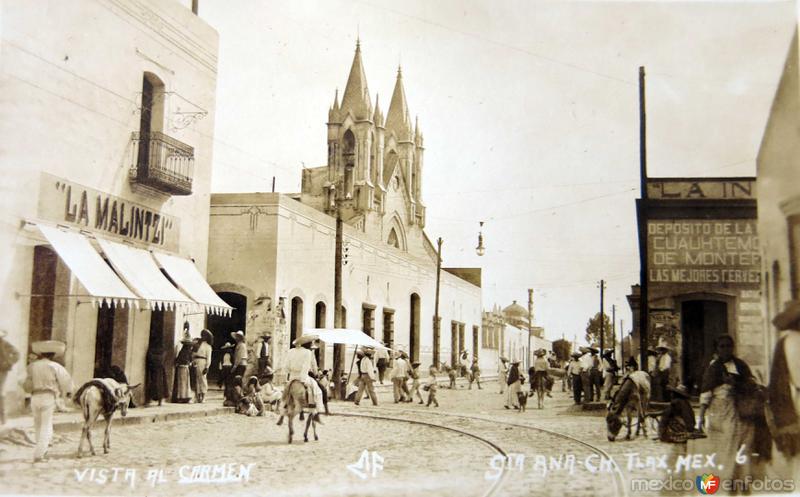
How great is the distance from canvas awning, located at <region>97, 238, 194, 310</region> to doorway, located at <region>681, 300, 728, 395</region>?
6.21 meters

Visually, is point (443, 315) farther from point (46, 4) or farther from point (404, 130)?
point (46, 4)

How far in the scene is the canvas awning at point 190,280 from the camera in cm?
974

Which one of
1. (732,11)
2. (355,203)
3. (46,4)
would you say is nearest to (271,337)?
(355,203)

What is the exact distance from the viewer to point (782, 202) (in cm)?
822

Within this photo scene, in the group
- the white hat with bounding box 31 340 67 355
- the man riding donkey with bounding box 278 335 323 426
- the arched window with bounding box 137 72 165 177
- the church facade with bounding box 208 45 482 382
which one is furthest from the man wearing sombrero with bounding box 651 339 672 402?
the arched window with bounding box 137 72 165 177

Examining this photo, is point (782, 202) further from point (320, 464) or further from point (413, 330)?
point (413, 330)

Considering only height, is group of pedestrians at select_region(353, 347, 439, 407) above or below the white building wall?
below

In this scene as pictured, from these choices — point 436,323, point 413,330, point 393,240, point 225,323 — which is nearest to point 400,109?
point 225,323

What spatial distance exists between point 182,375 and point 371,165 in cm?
442

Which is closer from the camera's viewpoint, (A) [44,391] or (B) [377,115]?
(A) [44,391]

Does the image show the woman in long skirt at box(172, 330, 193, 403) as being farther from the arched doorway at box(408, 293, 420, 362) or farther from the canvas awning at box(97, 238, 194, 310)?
the arched doorway at box(408, 293, 420, 362)

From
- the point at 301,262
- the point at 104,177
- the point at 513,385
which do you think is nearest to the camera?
the point at 104,177

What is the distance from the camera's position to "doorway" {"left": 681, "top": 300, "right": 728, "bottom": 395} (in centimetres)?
833

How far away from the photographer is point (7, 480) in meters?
7.38
